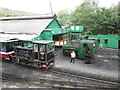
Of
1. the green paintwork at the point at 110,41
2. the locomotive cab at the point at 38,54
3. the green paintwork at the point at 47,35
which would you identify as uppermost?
the green paintwork at the point at 47,35

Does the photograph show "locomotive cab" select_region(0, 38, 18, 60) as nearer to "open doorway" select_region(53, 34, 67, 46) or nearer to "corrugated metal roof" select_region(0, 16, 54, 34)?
"corrugated metal roof" select_region(0, 16, 54, 34)

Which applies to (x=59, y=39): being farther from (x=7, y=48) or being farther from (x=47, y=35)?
(x=7, y=48)

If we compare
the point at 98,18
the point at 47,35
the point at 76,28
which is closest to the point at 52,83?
the point at 47,35

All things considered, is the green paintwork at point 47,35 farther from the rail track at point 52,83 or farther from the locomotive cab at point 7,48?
the rail track at point 52,83

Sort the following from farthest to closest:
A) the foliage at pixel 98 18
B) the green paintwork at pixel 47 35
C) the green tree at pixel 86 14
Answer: the green tree at pixel 86 14 → the foliage at pixel 98 18 → the green paintwork at pixel 47 35

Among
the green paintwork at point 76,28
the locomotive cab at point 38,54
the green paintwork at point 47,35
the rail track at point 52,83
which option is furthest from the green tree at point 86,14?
the rail track at point 52,83

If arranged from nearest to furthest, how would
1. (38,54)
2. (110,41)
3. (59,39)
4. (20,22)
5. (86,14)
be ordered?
1. (38,54)
2. (110,41)
3. (59,39)
4. (20,22)
5. (86,14)

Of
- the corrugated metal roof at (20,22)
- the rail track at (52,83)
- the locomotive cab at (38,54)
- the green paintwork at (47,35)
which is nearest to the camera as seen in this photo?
the rail track at (52,83)

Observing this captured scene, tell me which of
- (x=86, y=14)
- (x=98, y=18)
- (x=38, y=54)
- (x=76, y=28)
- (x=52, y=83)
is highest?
(x=86, y=14)

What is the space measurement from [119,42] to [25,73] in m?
18.3

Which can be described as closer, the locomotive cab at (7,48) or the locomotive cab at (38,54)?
the locomotive cab at (38,54)

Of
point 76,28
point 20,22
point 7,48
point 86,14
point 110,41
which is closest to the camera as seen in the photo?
point 7,48

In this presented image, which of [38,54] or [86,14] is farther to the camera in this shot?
[86,14]

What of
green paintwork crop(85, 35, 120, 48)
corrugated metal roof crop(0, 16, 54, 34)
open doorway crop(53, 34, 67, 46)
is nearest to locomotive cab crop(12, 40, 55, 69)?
corrugated metal roof crop(0, 16, 54, 34)
